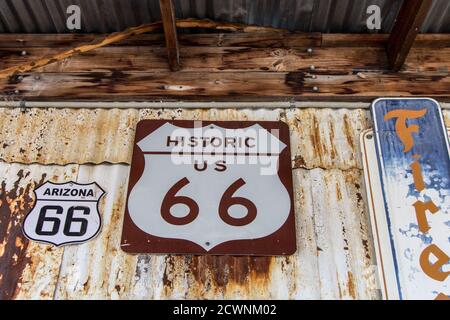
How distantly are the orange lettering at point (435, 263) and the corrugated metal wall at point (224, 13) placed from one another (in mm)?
1787

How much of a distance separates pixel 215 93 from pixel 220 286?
1.48 m

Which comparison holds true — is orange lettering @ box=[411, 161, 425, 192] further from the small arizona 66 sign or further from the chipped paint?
the chipped paint

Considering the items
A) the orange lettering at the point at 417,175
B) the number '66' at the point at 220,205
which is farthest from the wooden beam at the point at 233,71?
the number '66' at the point at 220,205

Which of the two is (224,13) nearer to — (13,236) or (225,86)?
(225,86)

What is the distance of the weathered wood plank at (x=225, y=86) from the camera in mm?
3732

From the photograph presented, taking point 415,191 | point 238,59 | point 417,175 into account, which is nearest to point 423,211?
point 415,191

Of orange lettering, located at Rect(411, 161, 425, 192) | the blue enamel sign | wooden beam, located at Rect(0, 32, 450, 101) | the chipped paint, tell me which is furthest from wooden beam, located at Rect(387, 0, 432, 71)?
the chipped paint

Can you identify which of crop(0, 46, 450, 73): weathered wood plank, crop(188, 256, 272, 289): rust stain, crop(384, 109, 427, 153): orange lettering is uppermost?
crop(0, 46, 450, 73): weathered wood plank

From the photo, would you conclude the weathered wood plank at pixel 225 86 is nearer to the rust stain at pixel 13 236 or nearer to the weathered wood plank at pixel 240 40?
the weathered wood plank at pixel 240 40

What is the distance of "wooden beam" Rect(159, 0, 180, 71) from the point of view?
131 inches

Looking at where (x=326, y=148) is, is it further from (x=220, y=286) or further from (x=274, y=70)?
(x=220, y=286)

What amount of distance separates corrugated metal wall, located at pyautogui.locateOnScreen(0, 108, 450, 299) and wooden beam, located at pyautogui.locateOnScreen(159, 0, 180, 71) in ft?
1.29

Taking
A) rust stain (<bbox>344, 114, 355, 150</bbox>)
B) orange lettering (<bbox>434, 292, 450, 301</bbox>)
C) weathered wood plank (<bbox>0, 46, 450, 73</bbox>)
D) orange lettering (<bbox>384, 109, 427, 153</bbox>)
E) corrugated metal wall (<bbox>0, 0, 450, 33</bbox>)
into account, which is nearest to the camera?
orange lettering (<bbox>434, 292, 450, 301</bbox>)

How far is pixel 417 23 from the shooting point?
11.1ft
